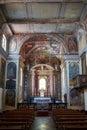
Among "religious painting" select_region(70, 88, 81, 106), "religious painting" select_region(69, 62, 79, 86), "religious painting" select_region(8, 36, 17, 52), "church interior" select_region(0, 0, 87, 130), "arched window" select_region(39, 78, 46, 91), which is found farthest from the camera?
"arched window" select_region(39, 78, 46, 91)

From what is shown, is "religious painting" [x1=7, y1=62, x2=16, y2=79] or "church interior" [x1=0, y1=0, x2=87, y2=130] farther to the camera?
"religious painting" [x1=7, y1=62, x2=16, y2=79]

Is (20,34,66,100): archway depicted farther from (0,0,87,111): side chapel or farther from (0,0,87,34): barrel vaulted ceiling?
(0,0,87,34): barrel vaulted ceiling

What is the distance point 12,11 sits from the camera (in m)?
15.7

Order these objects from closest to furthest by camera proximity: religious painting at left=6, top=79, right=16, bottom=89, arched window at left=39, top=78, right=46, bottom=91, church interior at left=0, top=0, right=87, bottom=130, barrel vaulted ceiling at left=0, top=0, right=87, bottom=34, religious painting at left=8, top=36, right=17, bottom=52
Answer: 1. barrel vaulted ceiling at left=0, top=0, right=87, bottom=34
2. church interior at left=0, top=0, right=87, bottom=130
3. religious painting at left=6, top=79, right=16, bottom=89
4. religious painting at left=8, top=36, right=17, bottom=52
5. arched window at left=39, top=78, right=46, bottom=91

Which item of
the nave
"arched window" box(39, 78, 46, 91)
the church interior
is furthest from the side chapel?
the nave

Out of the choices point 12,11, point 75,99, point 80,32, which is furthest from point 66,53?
point 12,11

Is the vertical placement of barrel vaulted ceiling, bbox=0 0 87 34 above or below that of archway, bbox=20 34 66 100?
above

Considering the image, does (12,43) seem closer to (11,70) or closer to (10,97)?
(11,70)

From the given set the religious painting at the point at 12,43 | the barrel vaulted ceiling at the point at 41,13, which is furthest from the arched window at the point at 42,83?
the barrel vaulted ceiling at the point at 41,13

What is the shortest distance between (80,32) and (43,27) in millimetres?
3820

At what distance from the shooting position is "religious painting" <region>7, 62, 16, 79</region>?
64.4 feet

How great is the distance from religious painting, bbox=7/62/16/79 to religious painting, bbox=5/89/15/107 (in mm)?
1487

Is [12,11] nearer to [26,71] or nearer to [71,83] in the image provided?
[71,83]

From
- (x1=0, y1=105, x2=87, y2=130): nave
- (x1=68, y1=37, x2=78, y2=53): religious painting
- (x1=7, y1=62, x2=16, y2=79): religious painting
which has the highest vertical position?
(x1=68, y1=37, x2=78, y2=53): religious painting
